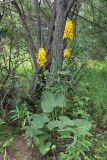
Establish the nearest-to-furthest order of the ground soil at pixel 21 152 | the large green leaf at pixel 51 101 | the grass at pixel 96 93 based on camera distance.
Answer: the ground soil at pixel 21 152 < the large green leaf at pixel 51 101 < the grass at pixel 96 93

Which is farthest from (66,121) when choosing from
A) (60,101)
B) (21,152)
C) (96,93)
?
(96,93)

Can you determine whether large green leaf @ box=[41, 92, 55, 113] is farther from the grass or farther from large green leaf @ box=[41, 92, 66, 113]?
the grass

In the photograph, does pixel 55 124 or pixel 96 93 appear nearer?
pixel 55 124

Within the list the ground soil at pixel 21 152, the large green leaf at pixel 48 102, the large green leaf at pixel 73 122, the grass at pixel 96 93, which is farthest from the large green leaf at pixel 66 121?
the grass at pixel 96 93

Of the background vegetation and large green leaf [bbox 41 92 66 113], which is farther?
large green leaf [bbox 41 92 66 113]

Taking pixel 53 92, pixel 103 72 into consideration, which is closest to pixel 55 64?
pixel 53 92

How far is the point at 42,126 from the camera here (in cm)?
398

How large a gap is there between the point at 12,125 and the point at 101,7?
13.5 ft

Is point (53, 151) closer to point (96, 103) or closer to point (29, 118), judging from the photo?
point (29, 118)

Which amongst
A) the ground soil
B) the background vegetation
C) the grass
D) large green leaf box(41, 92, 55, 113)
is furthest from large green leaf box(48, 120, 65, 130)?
the grass

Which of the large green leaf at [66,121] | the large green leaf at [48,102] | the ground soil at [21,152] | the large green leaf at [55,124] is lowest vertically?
the ground soil at [21,152]

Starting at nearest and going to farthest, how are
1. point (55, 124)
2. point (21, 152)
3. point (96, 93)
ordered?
point (55, 124)
point (21, 152)
point (96, 93)

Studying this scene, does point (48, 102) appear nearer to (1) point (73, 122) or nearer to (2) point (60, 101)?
(2) point (60, 101)

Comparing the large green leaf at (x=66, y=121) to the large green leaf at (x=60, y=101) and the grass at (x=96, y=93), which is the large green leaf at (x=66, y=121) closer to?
the large green leaf at (x=60, y=101)
